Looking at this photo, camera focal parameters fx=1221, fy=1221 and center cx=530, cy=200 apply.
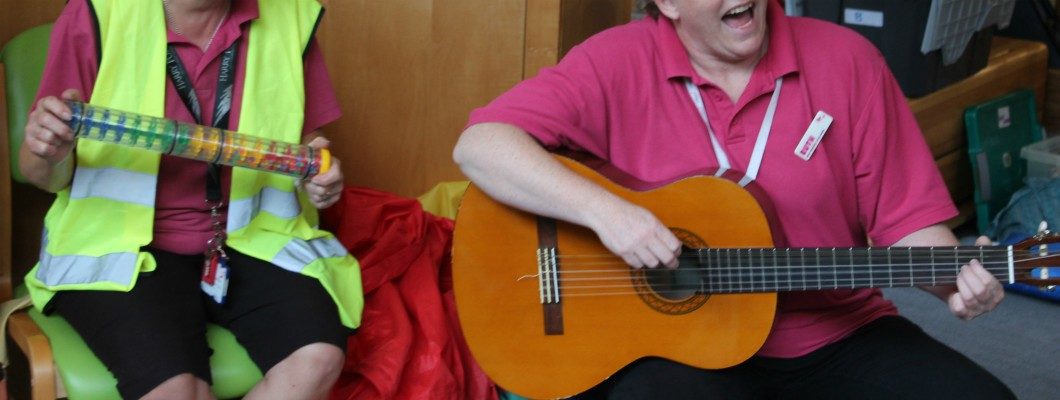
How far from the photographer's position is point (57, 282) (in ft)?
7.42

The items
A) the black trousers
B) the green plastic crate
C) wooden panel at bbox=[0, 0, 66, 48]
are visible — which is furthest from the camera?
the green plastic crate

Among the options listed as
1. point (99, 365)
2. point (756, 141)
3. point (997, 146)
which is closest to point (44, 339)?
point (99, 365)

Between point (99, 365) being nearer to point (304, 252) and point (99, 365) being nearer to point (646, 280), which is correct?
point (304, 252)

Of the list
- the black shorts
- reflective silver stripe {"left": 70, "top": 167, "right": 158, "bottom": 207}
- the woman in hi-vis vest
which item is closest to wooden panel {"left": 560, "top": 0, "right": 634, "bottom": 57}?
the woman in hi-vis vest

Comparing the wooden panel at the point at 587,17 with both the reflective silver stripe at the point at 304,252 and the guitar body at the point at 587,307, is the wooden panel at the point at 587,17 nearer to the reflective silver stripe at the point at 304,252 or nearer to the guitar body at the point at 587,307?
the reflective silver stripe at the point at 304,252

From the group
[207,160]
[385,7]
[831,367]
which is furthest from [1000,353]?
[207,160]

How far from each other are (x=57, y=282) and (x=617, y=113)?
3.54ft

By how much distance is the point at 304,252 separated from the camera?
2443mm

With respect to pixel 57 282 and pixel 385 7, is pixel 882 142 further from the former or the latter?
pixel 57 282

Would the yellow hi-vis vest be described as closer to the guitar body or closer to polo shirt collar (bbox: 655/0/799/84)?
the guitar body

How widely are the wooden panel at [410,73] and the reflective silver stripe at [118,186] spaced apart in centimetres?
81

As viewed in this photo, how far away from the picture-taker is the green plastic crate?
4.21 metres

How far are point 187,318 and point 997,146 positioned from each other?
3079 millimetres

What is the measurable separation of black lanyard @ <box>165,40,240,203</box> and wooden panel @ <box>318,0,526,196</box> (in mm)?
630
